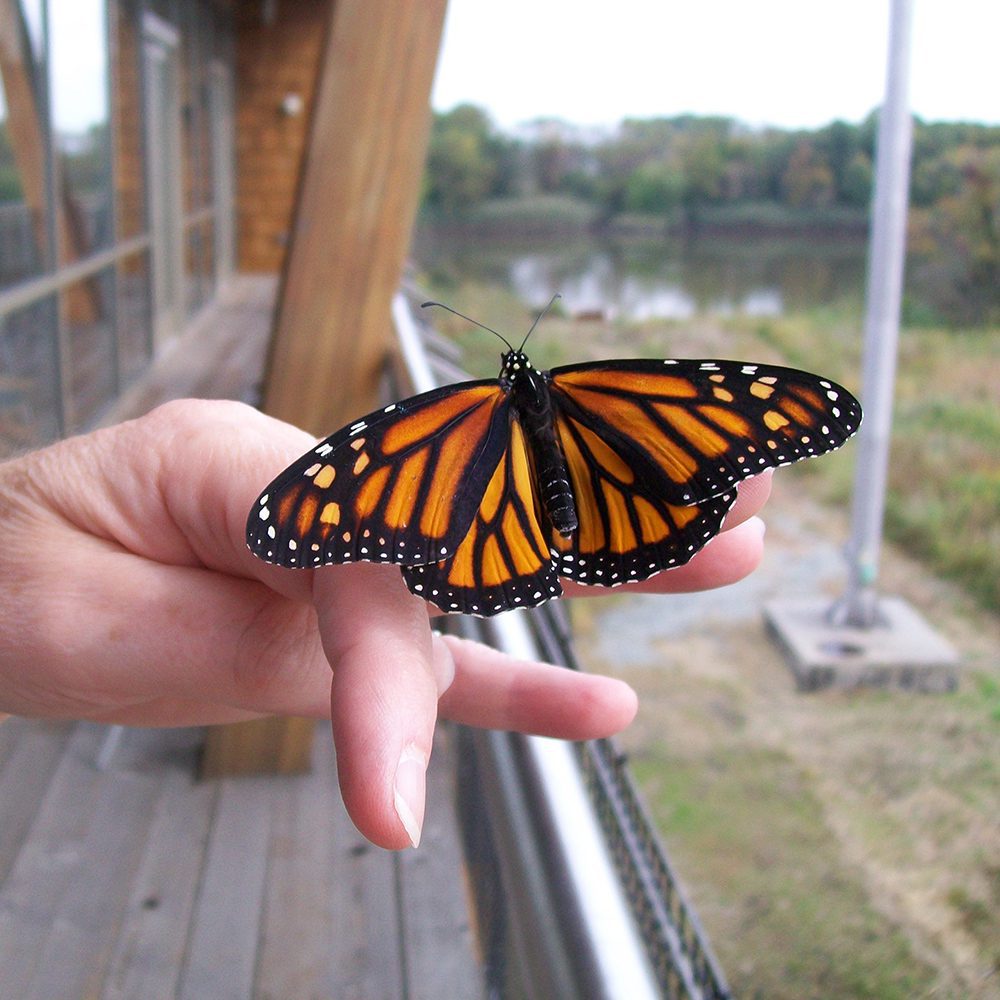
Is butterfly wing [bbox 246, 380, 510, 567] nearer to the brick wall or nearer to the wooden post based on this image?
the wooden post

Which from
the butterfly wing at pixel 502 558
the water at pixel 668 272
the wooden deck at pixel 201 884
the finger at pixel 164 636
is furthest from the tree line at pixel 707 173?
the finger at pixel 164 636

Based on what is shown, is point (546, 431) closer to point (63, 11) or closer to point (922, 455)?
point (63, 11)

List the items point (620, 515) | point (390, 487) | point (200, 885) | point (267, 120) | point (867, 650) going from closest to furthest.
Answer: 1. point (390, 487)
2. point (620, 515)
3. point (200, 885)
4. point (867, 650)
5. point (267, 120)

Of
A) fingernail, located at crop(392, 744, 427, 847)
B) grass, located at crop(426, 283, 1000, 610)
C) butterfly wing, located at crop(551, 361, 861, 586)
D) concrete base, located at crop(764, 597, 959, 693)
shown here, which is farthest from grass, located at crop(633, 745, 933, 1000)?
fingernail, located at crop(392, 744, 427, 847)

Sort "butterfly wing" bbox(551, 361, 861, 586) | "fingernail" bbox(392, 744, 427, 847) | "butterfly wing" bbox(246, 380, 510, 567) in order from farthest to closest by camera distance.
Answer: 1. "butterfly wing" bbox(551, 361, 861, 586)
2. "butterfly wing" bbox(246, 380, 510, 567)
3. "fingernail" bbox(392, 744, 427, 847)

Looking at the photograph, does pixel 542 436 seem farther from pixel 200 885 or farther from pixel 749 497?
pixel 200 885

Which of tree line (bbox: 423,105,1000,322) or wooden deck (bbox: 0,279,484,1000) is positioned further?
tree line (bbox: 423,105,1000,322)

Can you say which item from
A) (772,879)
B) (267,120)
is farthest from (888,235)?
(267,120)

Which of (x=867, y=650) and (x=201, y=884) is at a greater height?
(x=201, y=884)
